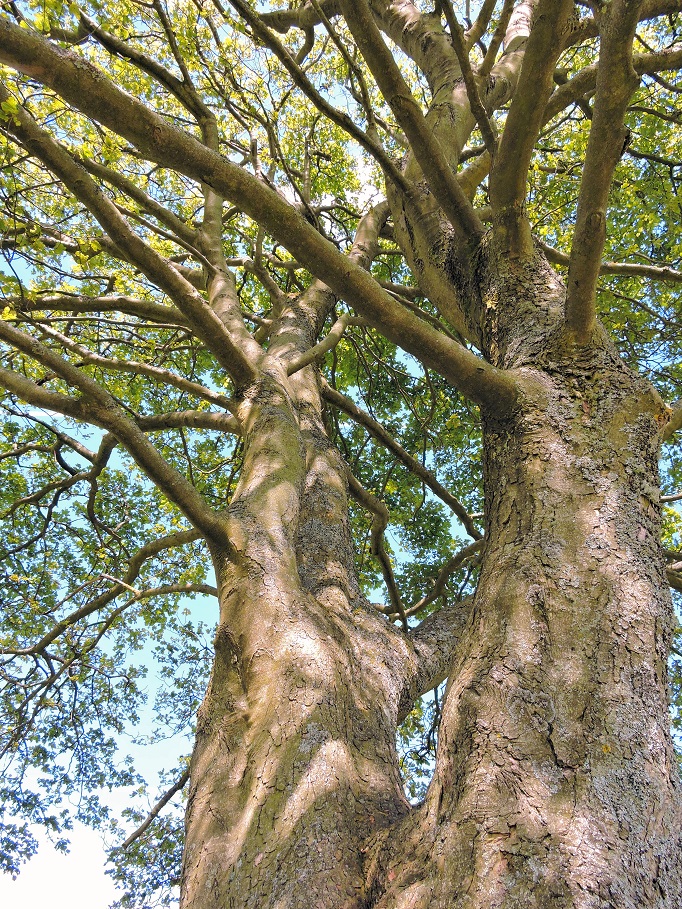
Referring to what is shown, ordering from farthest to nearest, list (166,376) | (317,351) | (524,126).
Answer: (166,376)
(317,351)
(524,126)

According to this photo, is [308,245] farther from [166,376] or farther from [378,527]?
[378,527]

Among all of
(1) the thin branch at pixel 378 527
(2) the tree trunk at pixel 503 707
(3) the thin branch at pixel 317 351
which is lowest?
(2) the tree trunk at pixel 503 707

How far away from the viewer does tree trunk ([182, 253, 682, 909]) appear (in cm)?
128

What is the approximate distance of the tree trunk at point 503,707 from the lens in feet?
4.20

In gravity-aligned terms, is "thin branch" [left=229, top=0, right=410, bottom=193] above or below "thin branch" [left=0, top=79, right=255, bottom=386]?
above

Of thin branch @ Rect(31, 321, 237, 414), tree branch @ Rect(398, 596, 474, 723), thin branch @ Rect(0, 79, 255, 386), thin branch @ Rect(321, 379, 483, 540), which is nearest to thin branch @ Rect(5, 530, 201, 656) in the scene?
thin branch @ Rect(31, 321, 237, 414)

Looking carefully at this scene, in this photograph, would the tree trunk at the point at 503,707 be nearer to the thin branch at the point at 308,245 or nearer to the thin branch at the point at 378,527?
the thin branch at the point at 308,245

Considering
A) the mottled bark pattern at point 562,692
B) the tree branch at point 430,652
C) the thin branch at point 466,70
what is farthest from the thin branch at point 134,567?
the thin branch at point 466,70

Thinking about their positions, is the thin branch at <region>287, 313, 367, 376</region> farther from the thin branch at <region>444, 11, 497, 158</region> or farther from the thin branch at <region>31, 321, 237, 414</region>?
the thin branch at <region>444, 11, 497, 158</region>

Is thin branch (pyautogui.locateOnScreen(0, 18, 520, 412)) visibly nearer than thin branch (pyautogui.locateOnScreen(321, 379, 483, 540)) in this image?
Yes

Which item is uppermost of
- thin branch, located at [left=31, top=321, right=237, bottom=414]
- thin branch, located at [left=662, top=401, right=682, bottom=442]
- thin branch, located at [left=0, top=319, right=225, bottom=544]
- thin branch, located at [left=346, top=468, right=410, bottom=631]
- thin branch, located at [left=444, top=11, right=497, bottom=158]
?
thin branch, located at [left=444, top=11, right=497, bottom=158]

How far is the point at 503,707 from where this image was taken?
1518 mm

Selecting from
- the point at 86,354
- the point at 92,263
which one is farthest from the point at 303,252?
the point at 92,263

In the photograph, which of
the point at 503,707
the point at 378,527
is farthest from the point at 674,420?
the point at 378,527
